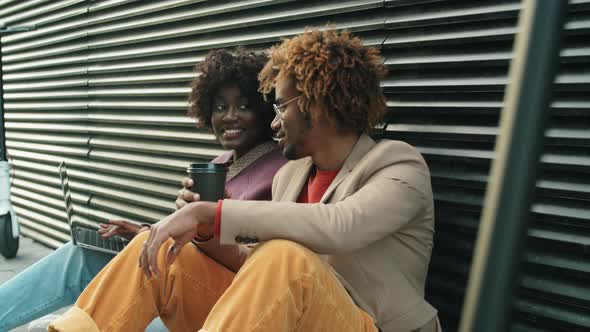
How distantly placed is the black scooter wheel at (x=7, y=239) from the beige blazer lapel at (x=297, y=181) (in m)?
3.87

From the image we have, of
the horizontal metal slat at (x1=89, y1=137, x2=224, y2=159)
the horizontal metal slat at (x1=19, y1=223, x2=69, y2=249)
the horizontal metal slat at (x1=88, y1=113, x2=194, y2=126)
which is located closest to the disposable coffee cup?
the horizontal metal slat at (x1=89, y1=137, x2=224, y2=159)

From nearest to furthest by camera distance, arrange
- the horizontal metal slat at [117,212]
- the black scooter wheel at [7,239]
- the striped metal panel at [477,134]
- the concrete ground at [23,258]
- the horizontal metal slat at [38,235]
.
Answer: the striped metal panel at [477,134] < the horizontal metal slat at [117,212] < the concrete ground at [23,258] < the black scooter wheel at [7,239] < the horizontal metal slat at [38,235]

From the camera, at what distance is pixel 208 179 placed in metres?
2.23

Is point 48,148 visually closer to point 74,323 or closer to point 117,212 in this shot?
point 117,212

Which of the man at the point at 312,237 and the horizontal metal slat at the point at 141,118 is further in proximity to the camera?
the horizontal metal slat at the point at 141,118

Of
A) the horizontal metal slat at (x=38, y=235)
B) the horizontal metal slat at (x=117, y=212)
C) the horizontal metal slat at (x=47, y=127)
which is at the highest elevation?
the horizontal metal slat at (x=47, y=127)

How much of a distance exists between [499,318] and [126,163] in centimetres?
514

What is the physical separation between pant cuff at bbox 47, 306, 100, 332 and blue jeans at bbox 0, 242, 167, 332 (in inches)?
35.9

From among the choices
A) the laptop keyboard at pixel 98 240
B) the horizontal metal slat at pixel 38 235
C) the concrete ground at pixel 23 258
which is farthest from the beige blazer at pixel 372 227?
the horizontal metal slat at pixel 38 235

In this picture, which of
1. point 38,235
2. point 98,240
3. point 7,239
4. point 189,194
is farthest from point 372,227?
point 38,235

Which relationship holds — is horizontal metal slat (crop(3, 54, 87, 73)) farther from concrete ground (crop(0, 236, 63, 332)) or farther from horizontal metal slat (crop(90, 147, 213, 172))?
concrete ground (crop(0, 236, 63, 332))

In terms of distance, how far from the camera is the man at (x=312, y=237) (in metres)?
2.03

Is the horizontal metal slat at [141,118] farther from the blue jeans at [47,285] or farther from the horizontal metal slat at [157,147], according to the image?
the blue jeans at [47,285]

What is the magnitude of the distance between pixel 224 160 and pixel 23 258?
350 centimetres
